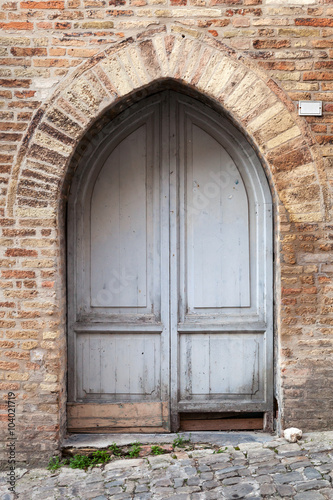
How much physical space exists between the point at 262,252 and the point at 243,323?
0.65 metres

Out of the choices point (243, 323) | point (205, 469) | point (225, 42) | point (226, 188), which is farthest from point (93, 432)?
point (225, 42)

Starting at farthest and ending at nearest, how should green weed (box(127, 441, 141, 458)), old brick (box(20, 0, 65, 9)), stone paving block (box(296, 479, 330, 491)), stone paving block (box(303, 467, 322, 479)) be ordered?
green weed (box(127, 441, 141, 458)) → old brick (box(20, 0, 65, 9)) → stone paving block (box(303, 467, 322, 479)) → stone paving block (box(296, 479, 330, 491))

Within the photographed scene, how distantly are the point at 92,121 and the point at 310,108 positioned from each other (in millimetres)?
1741

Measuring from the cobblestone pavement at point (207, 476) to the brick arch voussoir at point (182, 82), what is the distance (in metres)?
1.96

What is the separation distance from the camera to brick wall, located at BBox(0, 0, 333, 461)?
3562mm

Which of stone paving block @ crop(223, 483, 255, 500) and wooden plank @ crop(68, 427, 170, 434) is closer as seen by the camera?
stone paving block @ crop(223, 483, 255, 500)

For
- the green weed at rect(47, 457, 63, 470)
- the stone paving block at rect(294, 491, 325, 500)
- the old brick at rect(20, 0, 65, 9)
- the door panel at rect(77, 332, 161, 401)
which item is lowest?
the green weed at rect(47, 457, 63, 470)

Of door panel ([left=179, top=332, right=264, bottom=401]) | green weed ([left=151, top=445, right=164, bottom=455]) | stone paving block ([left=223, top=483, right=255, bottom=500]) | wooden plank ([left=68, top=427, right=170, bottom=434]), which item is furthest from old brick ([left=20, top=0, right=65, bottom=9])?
stone paving block ([left=223, top=483, right=255, bottom=500])

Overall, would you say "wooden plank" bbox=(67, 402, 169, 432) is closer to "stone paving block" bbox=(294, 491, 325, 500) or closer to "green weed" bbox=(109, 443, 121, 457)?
"green weed" bbox=(109, 443, 121, 457)

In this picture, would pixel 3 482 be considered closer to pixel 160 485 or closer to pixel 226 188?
pixel 160 485

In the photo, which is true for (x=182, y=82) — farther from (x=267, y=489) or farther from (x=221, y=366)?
(x=267, y=489)

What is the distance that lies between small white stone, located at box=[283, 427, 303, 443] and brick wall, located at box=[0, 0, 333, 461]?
0.45m

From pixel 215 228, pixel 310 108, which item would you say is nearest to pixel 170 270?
pixel 215 228

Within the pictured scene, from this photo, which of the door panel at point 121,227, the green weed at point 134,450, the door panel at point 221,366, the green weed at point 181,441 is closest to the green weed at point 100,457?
the green weed at point 134,450
